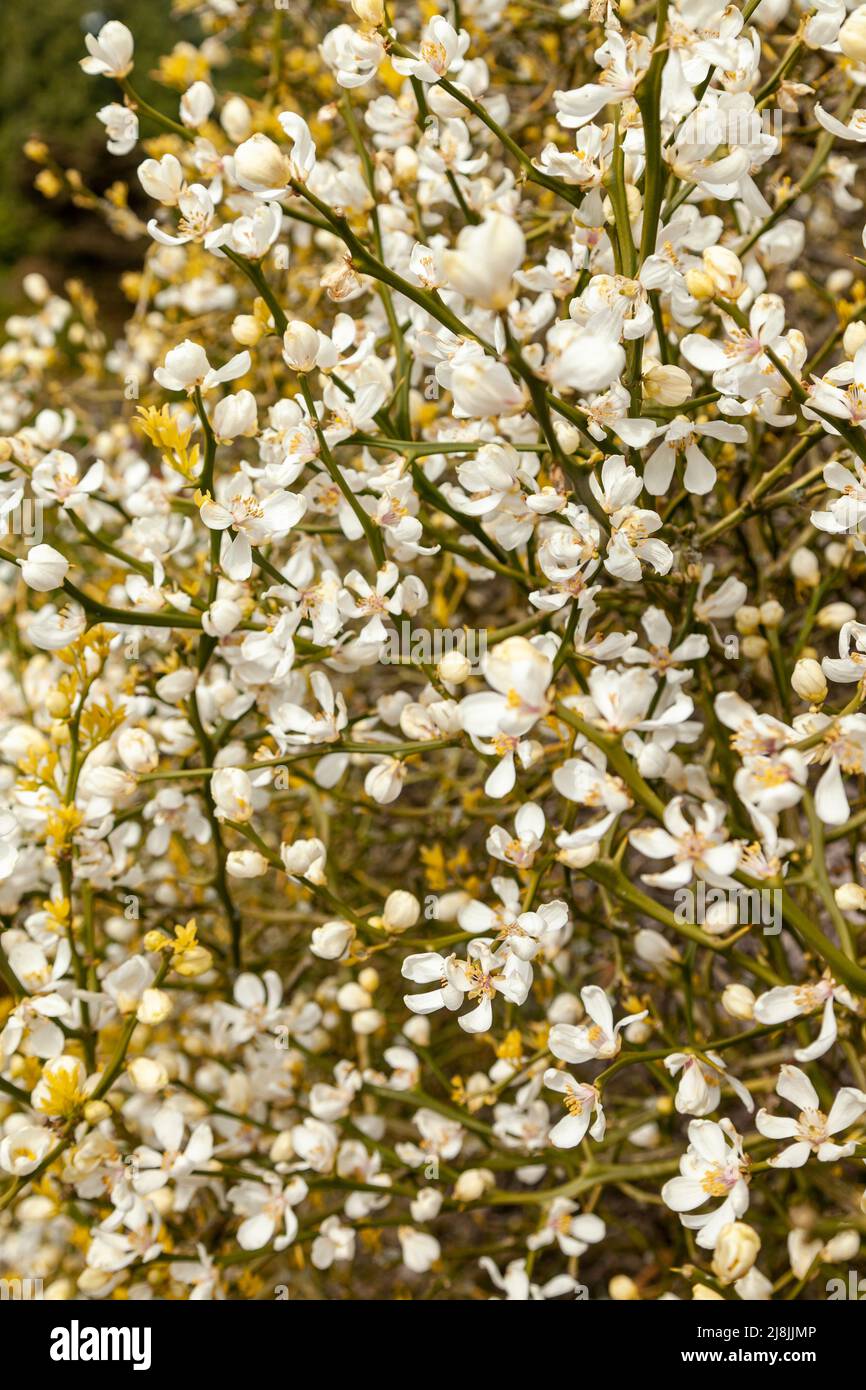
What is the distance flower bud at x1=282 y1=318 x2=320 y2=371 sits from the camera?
0.67m

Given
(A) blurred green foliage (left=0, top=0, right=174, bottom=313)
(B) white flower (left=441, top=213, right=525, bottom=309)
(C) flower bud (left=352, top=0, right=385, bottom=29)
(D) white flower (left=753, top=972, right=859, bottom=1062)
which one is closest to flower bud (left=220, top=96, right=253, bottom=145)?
(C) flower bud (left=352, top=0, right=385, bottom=29)

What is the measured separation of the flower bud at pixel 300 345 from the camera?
0.67 meters

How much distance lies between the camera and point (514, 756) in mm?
723

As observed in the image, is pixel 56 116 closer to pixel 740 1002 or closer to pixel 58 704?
pixel 58 704

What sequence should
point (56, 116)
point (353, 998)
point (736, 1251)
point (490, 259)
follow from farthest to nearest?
point (56, 116)
point (353, 998)
point (736, 1251)
point (490, 259)

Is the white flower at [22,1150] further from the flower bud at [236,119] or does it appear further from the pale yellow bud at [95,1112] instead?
the flower bud at [236,119]

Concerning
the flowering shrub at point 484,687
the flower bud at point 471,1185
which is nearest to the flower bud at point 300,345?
the flowering shrub at point 484,687

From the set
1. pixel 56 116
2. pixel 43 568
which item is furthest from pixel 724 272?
pixel 56 116

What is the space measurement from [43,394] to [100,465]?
1.12 metres

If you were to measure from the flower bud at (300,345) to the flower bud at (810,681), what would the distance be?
0.37 meters

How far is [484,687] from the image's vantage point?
133 cm

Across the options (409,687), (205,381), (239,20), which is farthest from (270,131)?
(205,381)

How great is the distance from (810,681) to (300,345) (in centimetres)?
38

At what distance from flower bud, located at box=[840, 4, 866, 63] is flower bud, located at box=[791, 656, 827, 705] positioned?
347mm
